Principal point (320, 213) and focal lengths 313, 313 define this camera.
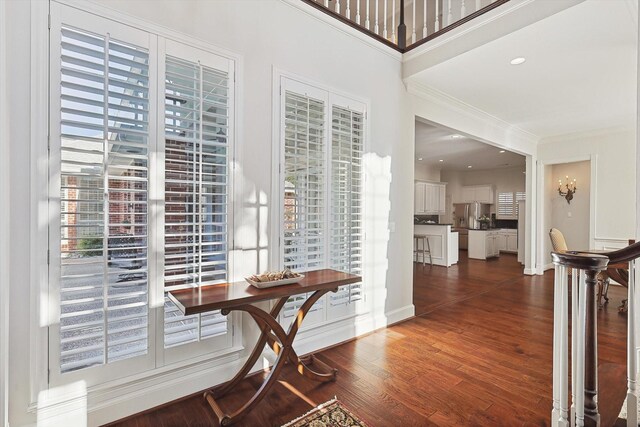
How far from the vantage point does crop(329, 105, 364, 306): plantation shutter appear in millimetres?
2967

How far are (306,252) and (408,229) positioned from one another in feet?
5.11

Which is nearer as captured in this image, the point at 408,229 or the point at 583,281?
the point at 583,281

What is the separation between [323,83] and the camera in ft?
9.45

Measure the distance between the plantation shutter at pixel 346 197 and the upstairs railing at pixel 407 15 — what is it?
98 cm

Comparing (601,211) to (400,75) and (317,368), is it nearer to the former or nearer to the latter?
(400,75)

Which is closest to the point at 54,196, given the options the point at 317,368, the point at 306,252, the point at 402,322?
the point at 306,252

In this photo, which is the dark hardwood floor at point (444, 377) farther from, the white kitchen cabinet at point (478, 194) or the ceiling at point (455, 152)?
the white kitchen cabinet at point (478, 194)

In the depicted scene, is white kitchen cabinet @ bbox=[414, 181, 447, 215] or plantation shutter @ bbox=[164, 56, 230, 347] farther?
white kitchen cabinet @ bbox=[414, 181, 447, 215]

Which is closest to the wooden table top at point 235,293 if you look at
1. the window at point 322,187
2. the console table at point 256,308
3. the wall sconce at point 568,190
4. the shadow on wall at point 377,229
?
the console table at point 256,308

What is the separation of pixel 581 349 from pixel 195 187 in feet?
7.35

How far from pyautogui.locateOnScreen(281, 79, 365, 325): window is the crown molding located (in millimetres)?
1147

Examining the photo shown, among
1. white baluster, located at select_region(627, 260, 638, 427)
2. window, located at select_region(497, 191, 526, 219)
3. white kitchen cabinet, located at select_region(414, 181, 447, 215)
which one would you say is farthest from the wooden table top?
window, located at select_region(497, 191, 526, 219)

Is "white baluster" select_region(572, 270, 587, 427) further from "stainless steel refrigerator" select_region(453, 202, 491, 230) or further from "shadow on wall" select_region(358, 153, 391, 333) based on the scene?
"stainless steel refrigerator" select_region(453, 202, 491, 230)

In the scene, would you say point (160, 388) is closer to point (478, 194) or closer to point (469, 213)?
point (469, 213)
